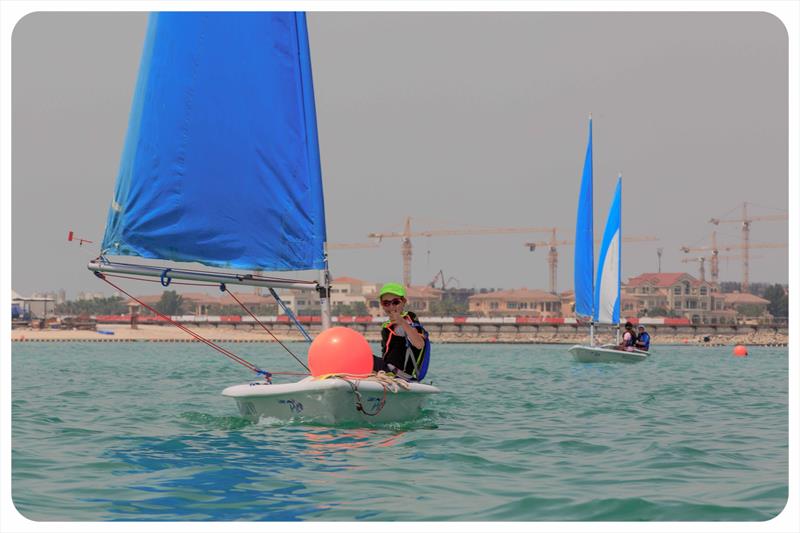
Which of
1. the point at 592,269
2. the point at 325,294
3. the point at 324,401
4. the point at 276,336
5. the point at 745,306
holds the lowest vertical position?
the point at 276,336

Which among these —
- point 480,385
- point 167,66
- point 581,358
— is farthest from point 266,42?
point 581,358

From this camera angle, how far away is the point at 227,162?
583 inches

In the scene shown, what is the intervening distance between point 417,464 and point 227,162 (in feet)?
18.2

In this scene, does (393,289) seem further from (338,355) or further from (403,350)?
(403,350)

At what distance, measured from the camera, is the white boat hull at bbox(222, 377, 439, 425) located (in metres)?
13.6

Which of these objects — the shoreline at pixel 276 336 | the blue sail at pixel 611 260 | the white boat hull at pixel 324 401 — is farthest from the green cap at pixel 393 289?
the shoreline at pixel 276 336

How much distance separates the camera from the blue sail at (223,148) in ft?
47.9

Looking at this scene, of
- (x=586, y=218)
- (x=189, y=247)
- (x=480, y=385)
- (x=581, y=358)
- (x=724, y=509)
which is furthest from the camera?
(x=586, y=218)

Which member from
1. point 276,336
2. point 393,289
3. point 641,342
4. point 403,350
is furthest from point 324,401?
point 276,336

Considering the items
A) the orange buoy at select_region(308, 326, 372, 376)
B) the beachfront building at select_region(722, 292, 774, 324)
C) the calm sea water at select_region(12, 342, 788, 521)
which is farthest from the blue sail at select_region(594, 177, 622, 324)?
the beachfront building at select_region(722, 292, 774, 324)

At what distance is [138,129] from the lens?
14.8 meters

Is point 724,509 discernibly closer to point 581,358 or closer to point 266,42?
point 266,42
